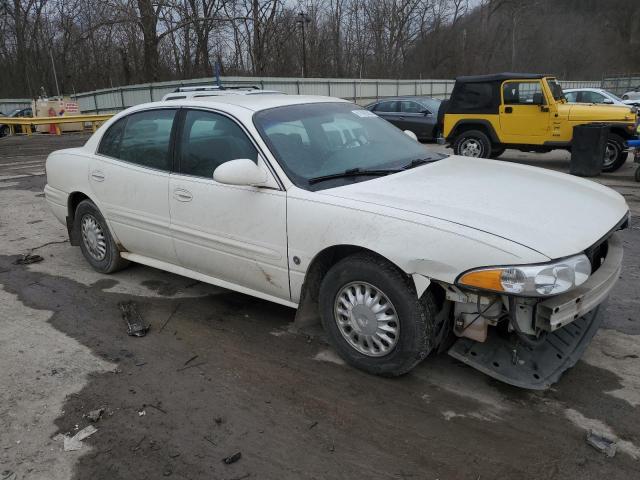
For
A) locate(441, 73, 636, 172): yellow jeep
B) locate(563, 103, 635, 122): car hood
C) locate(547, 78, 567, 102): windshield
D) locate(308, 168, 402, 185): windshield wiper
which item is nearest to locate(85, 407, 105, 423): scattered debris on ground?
locate(308, 168, 402, 185): windshield wiper

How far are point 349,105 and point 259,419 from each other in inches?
105

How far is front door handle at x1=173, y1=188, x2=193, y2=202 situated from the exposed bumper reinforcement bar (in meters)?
2.14

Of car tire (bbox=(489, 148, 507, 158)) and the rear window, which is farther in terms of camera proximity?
car tire (bbox=(489, 148, 507, 158))

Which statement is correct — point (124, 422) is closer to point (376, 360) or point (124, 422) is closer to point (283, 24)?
point (376, 360)

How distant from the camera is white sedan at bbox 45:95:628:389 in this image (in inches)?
106

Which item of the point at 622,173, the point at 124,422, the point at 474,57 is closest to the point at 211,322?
the point at 124,422

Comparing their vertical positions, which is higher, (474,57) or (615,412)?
(474,57)

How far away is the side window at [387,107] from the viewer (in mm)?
16500

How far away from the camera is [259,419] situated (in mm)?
2875

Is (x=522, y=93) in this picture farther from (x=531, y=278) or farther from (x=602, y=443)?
(x=602, y=443)

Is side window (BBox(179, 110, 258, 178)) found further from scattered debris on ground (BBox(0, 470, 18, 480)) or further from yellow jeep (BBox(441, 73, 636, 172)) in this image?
yellow jeep (BBox(441, 73, 636, 172))

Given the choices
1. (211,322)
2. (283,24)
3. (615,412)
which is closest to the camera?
(615,412)

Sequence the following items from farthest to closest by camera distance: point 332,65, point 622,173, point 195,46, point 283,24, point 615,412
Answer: point 332,65, point 283,24, point 195,46, point 622,173, point 615,412

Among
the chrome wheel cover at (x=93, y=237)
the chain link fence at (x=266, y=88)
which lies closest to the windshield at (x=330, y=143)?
the chrome wheel cover at (x=93, y=237)
